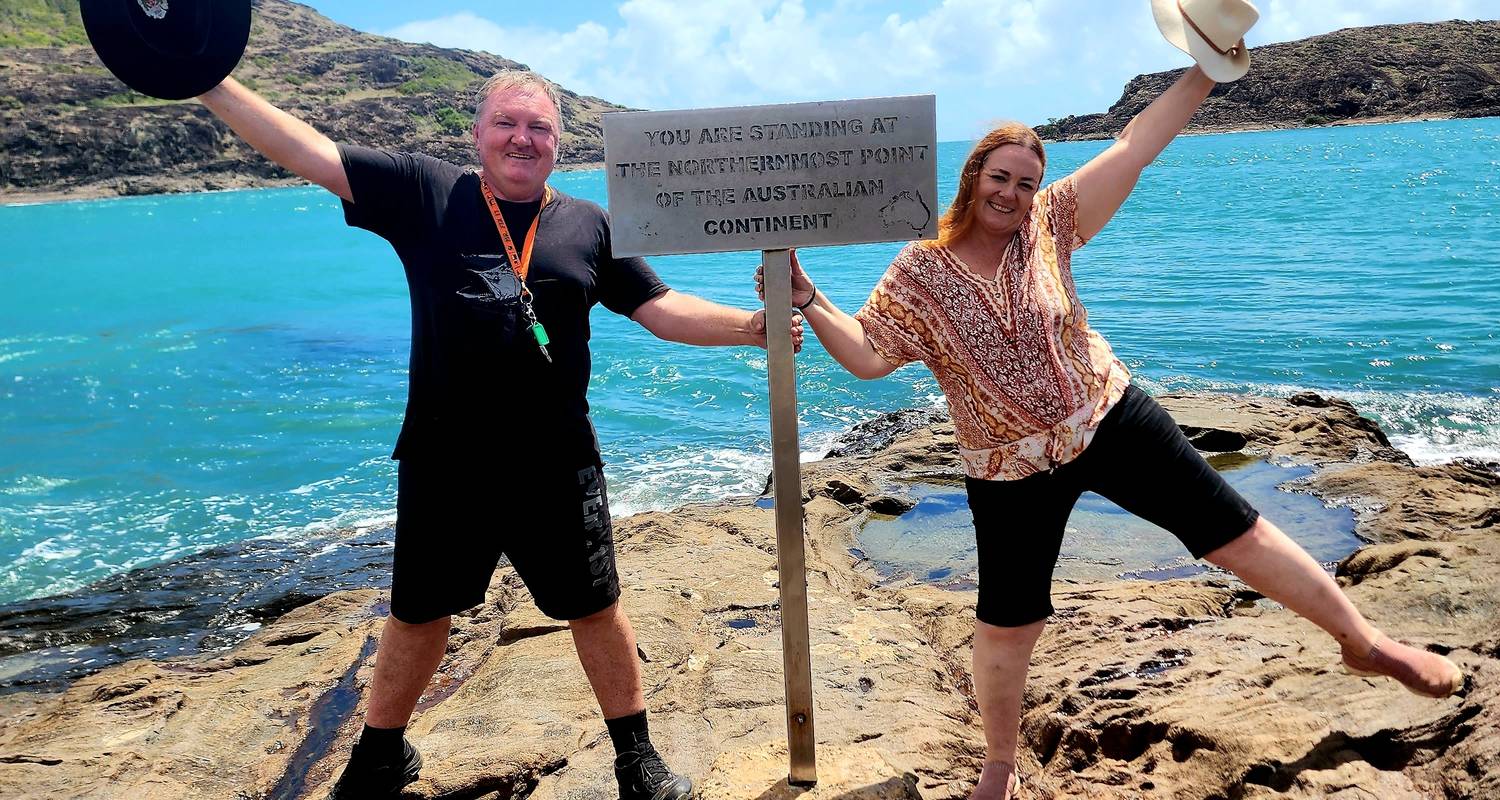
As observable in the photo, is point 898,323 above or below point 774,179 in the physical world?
below

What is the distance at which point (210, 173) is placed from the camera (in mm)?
88125

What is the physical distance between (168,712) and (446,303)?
2.87 meters

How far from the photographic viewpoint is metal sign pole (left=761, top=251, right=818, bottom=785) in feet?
9.64

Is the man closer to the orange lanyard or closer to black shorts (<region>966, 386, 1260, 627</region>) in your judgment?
the orange lanyard

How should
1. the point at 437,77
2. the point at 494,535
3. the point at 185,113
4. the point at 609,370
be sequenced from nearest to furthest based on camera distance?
the point at 494,535, the point at 609,370, the point at 185,113, the point at 437,77

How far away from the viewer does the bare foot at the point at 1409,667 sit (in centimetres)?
296

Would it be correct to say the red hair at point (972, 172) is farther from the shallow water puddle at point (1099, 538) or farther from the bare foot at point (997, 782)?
the shallow water puddle at point (1099, 538)

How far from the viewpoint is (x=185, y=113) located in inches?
3497

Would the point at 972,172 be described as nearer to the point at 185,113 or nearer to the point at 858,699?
the point at 858,699

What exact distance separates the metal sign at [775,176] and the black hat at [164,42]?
1.05 m

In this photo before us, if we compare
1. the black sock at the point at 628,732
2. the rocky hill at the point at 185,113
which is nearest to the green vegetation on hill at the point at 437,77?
the rocky hill at the point at 185,113

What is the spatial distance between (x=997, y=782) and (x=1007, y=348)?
1262 millimetres

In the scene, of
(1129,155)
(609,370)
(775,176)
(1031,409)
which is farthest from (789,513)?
(609,370)

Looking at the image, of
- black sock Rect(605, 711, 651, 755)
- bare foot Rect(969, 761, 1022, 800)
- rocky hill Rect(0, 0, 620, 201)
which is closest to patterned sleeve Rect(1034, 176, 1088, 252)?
bare foot Rect(969, 761, 1022, 800)
